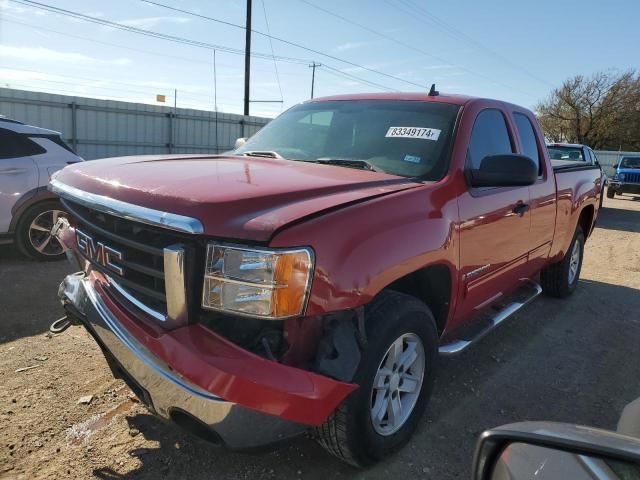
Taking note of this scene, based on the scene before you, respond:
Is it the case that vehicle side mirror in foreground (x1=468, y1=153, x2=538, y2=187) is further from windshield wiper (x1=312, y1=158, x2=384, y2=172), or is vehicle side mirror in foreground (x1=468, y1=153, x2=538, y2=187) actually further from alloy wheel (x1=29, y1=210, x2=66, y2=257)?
alloy wheel (x1=29, y1=210, x2=66, y2=257)

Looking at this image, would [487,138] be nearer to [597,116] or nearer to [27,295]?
[27,295]

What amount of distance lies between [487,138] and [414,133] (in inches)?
27.5

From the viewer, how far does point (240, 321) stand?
2.19m

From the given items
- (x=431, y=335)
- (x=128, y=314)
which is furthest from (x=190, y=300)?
(x=431, y=335)

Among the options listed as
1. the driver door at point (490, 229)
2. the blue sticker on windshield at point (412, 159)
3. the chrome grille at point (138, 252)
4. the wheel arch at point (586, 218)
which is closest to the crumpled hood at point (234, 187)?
the chrome grille at point (138, 252)

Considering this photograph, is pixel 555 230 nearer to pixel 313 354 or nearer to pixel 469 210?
pixel 469 210

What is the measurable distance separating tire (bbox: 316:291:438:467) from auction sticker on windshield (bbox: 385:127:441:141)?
1160 mm

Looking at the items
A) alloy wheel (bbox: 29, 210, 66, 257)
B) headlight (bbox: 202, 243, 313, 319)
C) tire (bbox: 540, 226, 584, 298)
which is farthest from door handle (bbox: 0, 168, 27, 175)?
tire (bbox: 540, 226, 584, 298)

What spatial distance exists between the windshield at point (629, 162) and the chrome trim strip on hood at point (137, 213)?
2311 centimetres

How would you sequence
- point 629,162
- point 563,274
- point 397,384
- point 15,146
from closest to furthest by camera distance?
point 397,384, point 563,274, point 15,146, point 629,162

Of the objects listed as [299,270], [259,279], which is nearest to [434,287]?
[299,270]

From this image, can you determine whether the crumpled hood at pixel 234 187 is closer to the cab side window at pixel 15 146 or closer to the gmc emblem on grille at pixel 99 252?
the gmc emblem on grille at pixel 99 252

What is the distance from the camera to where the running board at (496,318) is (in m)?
3.11

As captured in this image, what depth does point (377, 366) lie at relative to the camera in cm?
235
